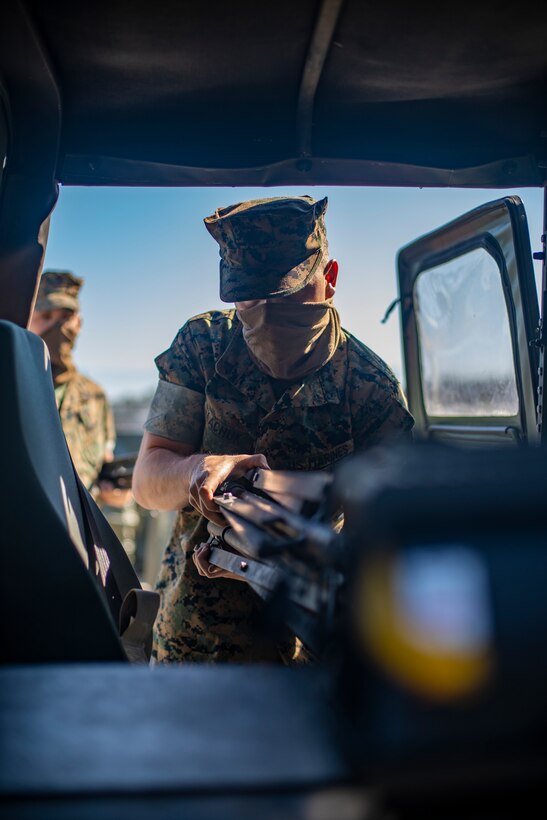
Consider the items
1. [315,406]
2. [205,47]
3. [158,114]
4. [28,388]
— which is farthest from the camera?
[315,406]

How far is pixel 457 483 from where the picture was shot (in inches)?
27.3

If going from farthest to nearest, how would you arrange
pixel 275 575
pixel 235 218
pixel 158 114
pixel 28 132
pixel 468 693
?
pixel 235 218 → pixel 158 114 → pixel 28 132 → pixel 275 575 → pixel 468 693

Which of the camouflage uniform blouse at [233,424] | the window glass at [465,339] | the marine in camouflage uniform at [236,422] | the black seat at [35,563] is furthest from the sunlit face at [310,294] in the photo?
the black seat at [35,563]

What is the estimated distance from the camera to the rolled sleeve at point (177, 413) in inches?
91.5

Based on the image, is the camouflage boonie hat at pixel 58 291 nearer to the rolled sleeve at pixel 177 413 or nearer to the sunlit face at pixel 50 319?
the sunlit face at pixel 50 319

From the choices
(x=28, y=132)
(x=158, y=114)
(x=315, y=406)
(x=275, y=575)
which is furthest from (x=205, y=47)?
(x=275, y=575)

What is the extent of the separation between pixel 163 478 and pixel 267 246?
29.6 inches

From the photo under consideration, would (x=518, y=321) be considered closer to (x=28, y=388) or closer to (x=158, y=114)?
(x=158, y=114)

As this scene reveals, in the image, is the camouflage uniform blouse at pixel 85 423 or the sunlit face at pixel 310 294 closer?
the sunlit face at pixel 310 294

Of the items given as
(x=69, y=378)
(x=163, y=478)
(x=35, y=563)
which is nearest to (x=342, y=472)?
(x=35, y=563)

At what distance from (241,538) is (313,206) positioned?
123cm

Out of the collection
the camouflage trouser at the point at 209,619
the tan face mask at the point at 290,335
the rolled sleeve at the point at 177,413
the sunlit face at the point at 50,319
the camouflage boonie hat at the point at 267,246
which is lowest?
the camouflage trouser at the point at 209,619

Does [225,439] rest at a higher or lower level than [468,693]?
higher

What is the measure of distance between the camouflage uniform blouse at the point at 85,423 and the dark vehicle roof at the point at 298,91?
11.3 feet
